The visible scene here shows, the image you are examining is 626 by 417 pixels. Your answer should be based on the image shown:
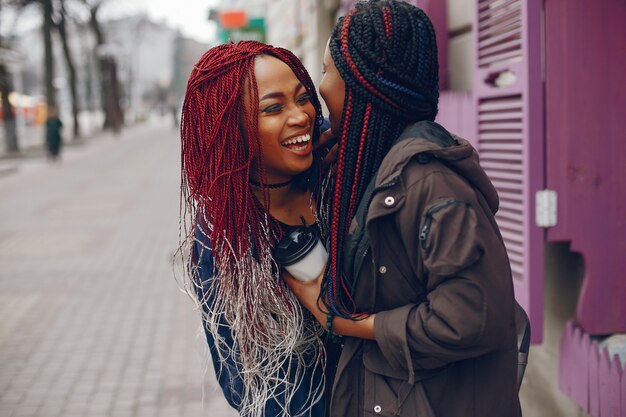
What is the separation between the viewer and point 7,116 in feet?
75.0

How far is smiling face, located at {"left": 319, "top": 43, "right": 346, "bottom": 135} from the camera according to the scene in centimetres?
173

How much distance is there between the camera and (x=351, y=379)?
72.1 inches

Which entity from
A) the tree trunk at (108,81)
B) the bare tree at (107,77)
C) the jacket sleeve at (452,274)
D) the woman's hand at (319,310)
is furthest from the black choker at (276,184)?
the tree trunk at (108,81)

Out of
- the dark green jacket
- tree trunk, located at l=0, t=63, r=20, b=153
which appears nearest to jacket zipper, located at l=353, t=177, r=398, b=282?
the dark green jacket

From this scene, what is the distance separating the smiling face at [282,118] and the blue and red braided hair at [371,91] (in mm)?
178

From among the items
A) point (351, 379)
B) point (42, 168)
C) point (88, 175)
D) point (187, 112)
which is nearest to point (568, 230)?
point (351, 379)

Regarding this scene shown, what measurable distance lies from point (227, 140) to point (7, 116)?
23139mm

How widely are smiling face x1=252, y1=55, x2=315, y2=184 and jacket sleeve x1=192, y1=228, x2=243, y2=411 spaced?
0.27 m

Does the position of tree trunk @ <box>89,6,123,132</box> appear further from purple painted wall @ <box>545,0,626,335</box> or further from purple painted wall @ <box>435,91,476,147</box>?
purple painted wall @ <box>545,0,626,335</box>

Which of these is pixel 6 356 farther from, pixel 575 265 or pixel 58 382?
pixel 575 265

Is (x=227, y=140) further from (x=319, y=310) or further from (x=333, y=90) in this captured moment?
(x=319, y=310)

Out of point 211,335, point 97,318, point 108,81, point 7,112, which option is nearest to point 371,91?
point 211,335

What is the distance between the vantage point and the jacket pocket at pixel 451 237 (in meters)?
1.48

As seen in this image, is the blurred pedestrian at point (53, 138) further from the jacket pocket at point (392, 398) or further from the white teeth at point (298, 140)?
the jacket pocket at point (392, 398)
